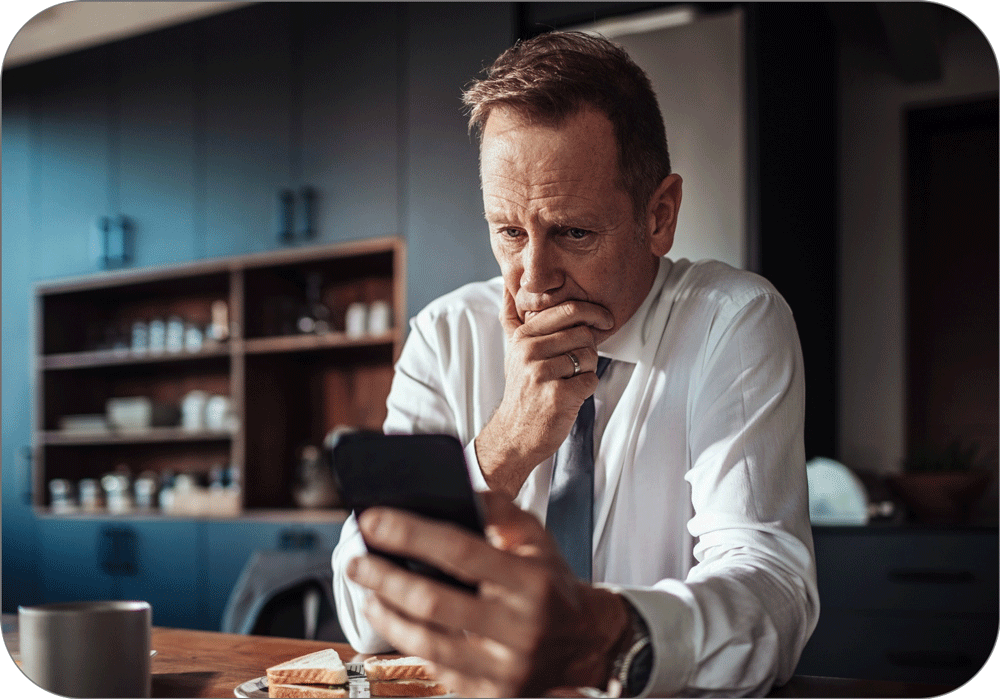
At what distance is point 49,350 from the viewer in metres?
3.72

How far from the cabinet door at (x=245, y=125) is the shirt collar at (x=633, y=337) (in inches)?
89.1

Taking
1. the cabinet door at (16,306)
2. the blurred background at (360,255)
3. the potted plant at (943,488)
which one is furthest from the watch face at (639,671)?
the cabinet door at (16,306)

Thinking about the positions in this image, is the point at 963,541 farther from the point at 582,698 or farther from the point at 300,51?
the point at 300,51

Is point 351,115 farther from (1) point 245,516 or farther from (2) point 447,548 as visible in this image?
(2) point 447,548

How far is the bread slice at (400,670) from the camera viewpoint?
69 cm

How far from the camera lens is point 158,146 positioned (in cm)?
346

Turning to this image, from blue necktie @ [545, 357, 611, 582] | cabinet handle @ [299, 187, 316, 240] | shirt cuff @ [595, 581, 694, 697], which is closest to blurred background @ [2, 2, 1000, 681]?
cabinet handle @ [299, 187, 316, 240]

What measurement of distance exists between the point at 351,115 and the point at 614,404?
219 cm

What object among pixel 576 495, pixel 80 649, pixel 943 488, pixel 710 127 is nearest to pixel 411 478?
pixel 80 649

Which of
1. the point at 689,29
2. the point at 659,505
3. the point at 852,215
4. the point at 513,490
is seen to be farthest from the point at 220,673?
the point at 852,215

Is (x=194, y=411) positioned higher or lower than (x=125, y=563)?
higher

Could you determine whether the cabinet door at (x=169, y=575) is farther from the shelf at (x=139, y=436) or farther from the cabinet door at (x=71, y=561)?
the shelf at (x=139, y=436)

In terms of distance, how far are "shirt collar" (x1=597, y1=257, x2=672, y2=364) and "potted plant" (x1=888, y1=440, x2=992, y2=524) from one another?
151cm

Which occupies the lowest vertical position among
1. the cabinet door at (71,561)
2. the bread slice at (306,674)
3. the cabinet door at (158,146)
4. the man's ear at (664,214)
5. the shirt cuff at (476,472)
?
the cabinet door at (71,561)
